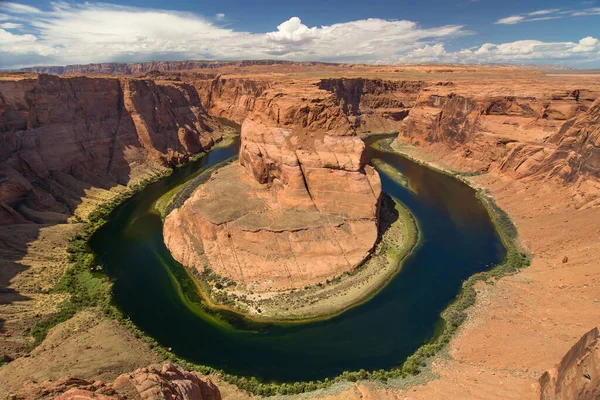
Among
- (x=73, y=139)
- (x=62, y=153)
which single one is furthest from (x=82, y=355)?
(x=73, y=139)

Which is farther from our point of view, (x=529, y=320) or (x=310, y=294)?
(x=310, y=294)

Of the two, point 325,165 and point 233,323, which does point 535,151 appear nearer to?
point 325,165

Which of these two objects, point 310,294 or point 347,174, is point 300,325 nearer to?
point 310,294

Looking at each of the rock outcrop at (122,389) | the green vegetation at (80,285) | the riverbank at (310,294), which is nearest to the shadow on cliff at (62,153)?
the green vegetation at (80,285)

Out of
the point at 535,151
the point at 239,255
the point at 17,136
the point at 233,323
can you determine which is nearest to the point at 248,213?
the point at 239,255

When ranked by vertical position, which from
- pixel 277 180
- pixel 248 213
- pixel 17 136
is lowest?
pixel 248 213
